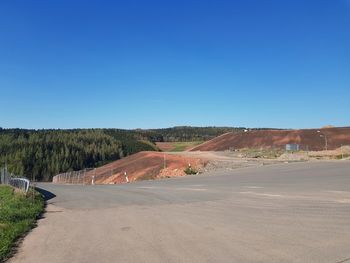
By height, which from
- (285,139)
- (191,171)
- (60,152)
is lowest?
(191,171)

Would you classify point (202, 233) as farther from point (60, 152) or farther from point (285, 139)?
point (60, 152)

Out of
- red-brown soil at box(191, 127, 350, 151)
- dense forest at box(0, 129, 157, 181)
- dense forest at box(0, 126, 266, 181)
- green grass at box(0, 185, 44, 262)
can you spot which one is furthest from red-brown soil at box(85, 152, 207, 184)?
dense forest at box(0, 126, 266, 181)

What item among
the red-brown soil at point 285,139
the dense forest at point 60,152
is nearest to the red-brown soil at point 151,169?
the red-brown soil at point 285,139

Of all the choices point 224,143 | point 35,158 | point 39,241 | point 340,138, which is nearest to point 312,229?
point 39,241

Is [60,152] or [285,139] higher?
[60,152]

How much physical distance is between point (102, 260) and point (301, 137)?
81979 millimetres

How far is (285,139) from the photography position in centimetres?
8731

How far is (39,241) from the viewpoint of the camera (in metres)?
10.2

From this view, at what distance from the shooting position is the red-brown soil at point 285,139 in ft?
259

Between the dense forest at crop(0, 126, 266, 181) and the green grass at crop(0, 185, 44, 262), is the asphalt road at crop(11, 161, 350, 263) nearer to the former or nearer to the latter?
the green grass at crop(0, 185, 44, 262)

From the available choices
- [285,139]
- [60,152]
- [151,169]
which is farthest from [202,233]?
[60,152]

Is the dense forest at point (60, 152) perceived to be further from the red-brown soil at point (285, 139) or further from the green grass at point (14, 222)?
the green grass at point (14, 222)

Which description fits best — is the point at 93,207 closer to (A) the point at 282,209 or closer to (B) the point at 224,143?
(A) the point at 282,209

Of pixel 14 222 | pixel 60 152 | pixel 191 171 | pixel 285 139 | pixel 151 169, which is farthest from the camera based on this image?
pixel 60 152
